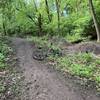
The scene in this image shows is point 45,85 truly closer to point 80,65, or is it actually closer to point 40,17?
point 80,65

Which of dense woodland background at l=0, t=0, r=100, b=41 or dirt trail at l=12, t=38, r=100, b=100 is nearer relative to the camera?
dirt trail at l=12, t=38, r=100, b=100

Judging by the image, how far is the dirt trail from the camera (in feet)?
21.4

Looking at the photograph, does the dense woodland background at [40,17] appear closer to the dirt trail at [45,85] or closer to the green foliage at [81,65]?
the green foliage at [81,65]

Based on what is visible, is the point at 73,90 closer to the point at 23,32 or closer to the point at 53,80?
the point at 53,80

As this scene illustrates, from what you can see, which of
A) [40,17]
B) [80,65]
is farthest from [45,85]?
[40,17]

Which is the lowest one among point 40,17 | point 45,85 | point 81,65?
point 45,85

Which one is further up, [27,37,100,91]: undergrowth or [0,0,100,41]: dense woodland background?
[0,0,100,41]: dense woodland background

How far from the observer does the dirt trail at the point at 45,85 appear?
652cm

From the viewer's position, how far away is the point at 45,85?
23.9 feet

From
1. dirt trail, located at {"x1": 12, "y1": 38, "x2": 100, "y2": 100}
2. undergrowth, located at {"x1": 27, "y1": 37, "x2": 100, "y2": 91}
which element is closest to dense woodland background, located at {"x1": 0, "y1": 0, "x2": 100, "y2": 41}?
undergrowth, located at {"x1": 27, "y1": 37, "x2": 100, "y2": 91}

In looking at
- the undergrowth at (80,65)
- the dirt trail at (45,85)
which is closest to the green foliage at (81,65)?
the undergrowth at (80,65)

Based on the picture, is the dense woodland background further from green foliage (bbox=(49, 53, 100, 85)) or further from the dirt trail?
the dirt trail

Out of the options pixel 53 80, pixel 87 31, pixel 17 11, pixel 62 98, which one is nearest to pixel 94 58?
pixel 53 80

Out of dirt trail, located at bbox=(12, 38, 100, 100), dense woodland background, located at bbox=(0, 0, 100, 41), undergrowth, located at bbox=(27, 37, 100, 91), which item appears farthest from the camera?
dense woodland background, located at bbox=(0, 0, 100, 41)
